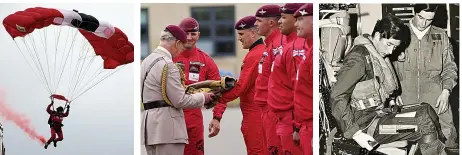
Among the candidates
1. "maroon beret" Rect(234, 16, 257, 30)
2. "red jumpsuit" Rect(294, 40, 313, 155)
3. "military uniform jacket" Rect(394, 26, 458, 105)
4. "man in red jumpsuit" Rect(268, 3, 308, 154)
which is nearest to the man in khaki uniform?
"maroon beret" Rect(234, 16, 257, 30)

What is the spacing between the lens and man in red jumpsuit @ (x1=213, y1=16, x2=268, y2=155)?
6879 millimetres

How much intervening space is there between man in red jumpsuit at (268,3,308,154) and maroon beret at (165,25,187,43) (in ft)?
2.11

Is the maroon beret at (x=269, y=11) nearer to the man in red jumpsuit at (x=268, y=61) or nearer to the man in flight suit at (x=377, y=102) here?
the man in red jumpsuit at (x=268, y=61)

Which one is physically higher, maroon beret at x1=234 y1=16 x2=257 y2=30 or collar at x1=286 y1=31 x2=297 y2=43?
maroon beret at x1=234 y1=16 x2=257 y2=30

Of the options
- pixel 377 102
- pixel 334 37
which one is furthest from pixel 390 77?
pixel 334 37

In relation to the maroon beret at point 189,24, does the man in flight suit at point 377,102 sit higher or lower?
lower

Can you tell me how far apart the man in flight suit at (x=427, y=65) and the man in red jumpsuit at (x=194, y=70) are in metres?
1.28

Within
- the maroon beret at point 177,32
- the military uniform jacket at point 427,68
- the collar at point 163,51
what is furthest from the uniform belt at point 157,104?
the military uniform jacket at point 427,68

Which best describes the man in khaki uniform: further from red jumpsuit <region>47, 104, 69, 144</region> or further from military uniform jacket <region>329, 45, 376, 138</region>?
military uniform jacket <region>329, 45, 376, 138</region>

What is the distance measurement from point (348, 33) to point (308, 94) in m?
0.49

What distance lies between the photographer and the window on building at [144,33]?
679cm

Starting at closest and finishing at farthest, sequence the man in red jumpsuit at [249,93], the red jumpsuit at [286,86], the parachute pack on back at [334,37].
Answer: the red jumpsuit at [286,86], the parachute pack on back at [334,37], the man in red jumpsuit at [249,93]

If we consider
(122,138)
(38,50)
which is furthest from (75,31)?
(122,138)

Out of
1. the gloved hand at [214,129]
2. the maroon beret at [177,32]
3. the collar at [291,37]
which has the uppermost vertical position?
the maroon beret at [177,32]
